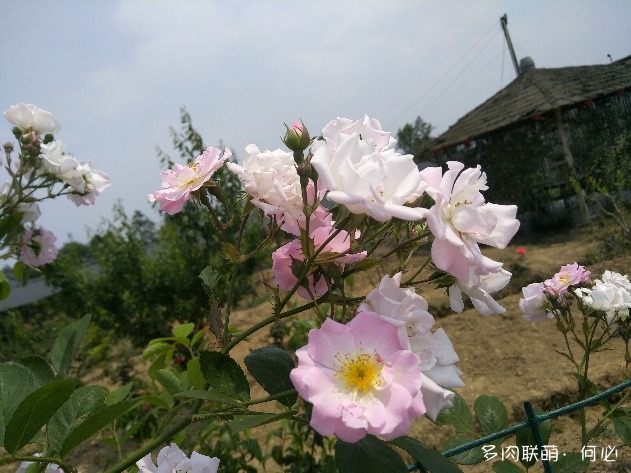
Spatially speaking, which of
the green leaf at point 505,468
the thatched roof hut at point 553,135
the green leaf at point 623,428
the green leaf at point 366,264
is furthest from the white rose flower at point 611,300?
the thatched roof hut at point 553,135

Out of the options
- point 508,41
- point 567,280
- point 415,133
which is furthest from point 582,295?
point 415,133

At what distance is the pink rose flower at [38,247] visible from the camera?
1.66 m

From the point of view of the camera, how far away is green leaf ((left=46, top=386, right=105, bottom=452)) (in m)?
0.67

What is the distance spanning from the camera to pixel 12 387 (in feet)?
2.14

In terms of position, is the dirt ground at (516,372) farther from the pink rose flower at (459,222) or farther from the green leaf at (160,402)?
the pink rose flower at (459,222)

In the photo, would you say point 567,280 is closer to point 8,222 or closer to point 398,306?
point 398,306

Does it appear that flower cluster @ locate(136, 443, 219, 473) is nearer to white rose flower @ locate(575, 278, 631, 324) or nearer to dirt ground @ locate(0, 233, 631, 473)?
white rose flower @ locate(575, 278, 631, 324)

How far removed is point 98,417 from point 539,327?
4230 millimetres

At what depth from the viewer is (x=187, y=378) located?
1218mm

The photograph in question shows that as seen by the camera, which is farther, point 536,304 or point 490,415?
point 536,304

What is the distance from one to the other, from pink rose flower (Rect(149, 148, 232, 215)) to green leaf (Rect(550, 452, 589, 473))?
2.87 feet

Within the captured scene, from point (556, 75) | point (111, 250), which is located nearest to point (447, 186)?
point (111, 250)

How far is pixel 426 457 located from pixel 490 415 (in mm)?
599

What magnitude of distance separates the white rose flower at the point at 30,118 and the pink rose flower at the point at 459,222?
127 cm
